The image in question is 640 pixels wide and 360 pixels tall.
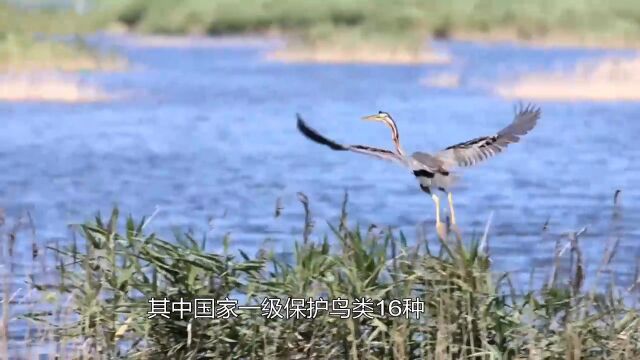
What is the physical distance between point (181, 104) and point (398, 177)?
25.5 feet

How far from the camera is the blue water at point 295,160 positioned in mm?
11852

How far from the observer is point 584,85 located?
2214 cm

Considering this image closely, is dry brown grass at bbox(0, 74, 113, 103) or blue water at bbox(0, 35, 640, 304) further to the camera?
dry brown grass at bbox(0, 74, 113, 103)

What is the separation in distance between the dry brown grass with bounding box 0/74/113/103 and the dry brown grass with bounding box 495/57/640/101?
6081 millimetres

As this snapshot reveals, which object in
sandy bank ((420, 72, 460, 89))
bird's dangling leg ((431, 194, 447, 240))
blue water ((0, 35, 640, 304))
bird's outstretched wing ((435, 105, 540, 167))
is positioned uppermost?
sandy bank ((420, 72, 460, 89))

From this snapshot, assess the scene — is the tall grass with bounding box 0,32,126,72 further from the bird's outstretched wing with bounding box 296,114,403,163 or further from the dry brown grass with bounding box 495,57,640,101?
the bird's outstretched wing with bounding box 296,114,403,163

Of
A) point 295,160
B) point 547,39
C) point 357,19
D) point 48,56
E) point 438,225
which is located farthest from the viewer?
point 357,19

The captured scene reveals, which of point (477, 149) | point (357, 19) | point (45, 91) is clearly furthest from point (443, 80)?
point (477, 149)

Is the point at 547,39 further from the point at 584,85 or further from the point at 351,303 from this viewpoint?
the point at 351,303

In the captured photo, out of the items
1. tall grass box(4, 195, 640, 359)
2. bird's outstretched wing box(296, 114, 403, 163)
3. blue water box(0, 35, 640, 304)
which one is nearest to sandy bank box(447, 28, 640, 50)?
blue water box(0, 35, 640, 304)

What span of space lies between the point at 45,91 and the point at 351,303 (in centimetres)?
1749

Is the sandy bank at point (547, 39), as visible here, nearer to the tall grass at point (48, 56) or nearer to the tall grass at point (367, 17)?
the tall grass at point (367, 17)

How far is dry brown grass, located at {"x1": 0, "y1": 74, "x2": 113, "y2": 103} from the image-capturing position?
21.4 m

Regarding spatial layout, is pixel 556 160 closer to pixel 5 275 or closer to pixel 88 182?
pixel 88 182
